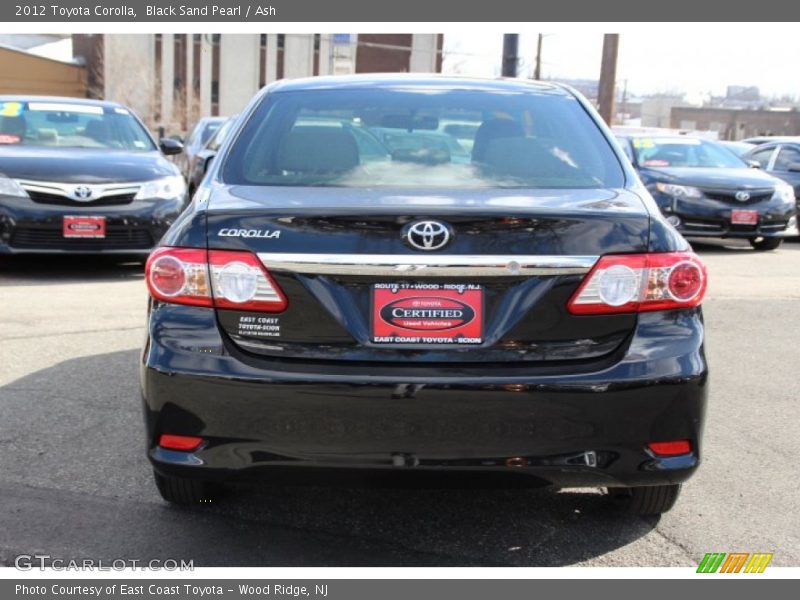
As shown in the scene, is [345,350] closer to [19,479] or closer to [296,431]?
[296,431]

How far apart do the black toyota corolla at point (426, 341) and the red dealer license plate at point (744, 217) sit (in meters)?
9.22

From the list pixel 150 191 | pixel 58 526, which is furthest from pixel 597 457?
pixel 150 191

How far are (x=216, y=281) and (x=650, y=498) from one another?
1.75 meters

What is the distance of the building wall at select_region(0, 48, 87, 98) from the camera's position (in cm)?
5231

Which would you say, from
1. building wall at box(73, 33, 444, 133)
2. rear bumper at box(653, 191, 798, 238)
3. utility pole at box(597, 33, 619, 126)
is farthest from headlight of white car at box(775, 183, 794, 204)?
building wall at box(73, 33, 444, 133)

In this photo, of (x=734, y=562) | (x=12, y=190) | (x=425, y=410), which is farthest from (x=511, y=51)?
(x=425, y=410)

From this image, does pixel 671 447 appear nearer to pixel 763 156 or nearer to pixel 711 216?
pixel 711 216

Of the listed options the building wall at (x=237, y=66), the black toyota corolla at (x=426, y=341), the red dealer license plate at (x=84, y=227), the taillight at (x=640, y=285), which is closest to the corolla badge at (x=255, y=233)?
the black toyota corolla at (x=426, y=341)

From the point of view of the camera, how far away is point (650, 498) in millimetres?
3570

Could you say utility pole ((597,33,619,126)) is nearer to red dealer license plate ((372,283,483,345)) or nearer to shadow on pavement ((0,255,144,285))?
shadow on pavement ((0,255,144,285))

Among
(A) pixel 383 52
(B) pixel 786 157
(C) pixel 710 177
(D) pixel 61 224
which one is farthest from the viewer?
(A) pixel 383 52

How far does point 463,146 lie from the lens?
3863mm
